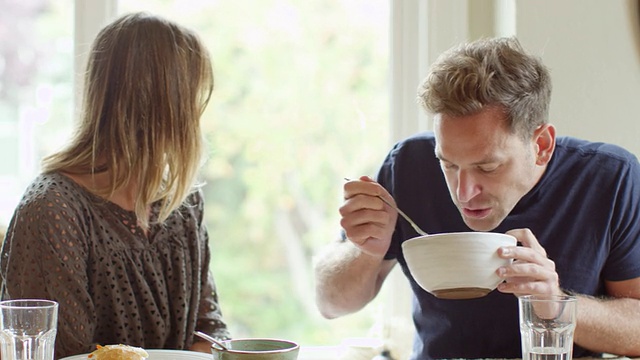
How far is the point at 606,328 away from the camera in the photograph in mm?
1717

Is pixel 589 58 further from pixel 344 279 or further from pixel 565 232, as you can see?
pixel 344 279

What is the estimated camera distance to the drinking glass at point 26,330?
116 cm

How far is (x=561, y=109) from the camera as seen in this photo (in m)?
2.22

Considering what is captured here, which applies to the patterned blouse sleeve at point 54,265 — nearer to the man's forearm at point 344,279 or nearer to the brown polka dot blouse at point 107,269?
the brown polka dot blouse at point 107,269

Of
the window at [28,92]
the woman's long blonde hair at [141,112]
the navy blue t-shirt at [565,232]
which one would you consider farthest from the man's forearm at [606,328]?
the window at [28,92]

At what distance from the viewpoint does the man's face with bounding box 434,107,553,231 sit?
5.41ft

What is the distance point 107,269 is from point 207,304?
30 centimetres

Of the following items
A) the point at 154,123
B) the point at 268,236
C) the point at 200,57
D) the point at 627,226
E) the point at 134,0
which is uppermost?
the point at 134,0

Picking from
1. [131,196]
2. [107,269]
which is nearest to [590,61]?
[131,196]

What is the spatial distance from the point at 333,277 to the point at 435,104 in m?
0.54

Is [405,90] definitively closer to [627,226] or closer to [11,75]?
[627,226]

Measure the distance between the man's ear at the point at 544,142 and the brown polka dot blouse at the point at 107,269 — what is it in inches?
30.7

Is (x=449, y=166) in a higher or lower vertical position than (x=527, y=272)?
higher

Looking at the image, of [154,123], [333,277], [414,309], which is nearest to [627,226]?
[414,309]
